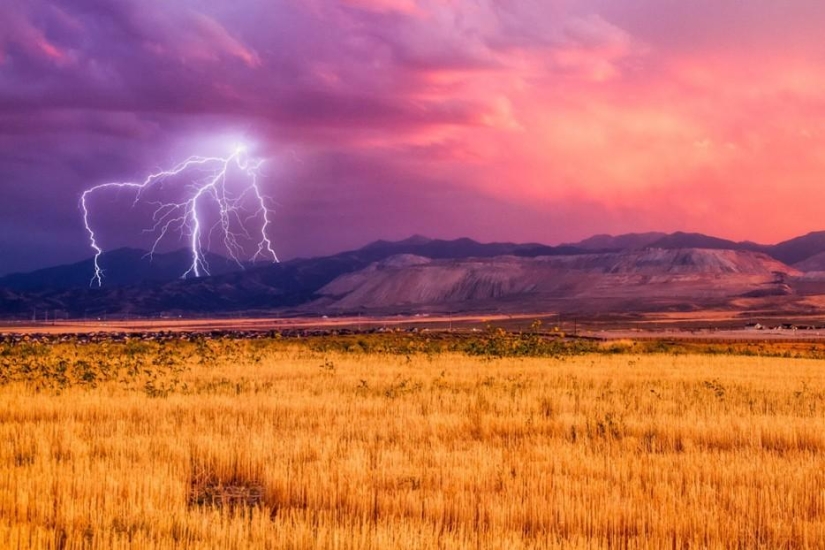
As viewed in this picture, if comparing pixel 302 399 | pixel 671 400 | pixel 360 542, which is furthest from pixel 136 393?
pixel 360 542

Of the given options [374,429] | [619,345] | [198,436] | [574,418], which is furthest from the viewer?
[619,345]

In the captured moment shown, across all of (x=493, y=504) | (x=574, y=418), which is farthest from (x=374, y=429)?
(x=493, y=504)

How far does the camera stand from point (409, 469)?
36.1 ft

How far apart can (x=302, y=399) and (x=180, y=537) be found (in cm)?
1091

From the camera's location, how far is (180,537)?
25.9ft

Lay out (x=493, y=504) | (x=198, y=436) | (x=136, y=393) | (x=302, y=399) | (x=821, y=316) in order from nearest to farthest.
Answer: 1. (x=493, y=504)
2. (x=198, y=436)
3. (x=302, y=399)
4. (x=136, y=393)
5. (x=821, y=316)

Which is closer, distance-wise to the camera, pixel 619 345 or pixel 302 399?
pixel 302 399

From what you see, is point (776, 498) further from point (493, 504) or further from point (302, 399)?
point (302, 399)

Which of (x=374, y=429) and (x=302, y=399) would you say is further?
(x=302, y=399)

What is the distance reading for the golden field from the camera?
8.26m

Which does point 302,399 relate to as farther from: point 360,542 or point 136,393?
point 360,542

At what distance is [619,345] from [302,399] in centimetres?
3840

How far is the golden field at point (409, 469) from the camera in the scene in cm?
826

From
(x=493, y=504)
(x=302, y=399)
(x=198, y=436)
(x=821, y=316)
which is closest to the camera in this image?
(x=493, y=504)
